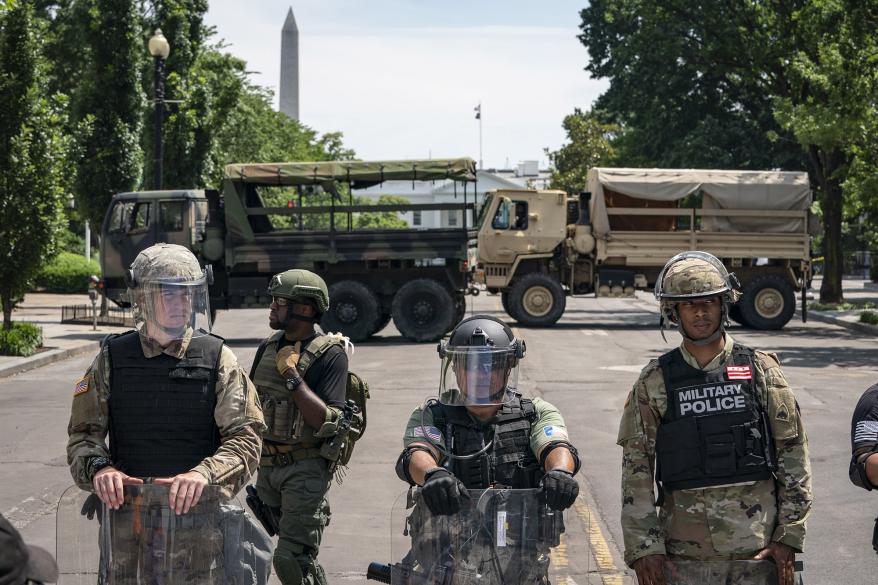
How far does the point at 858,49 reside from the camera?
929 inches

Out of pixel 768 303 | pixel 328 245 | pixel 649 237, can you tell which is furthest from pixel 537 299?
pixel 328 245

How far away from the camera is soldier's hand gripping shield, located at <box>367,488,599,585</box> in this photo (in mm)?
3633

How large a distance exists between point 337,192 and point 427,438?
→ 1825 centimetres

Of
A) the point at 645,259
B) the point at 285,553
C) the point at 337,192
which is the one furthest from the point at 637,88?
the point at 285,553

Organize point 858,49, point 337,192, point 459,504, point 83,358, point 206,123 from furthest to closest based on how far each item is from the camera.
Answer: point 206,123 → point 858,49 → point 337,192 → point 83,358 → point 459,504

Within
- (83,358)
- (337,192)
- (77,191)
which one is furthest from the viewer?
(77,191)

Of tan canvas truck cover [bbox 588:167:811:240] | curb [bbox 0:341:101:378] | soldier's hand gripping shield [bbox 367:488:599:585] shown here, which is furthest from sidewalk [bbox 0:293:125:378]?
soldier's hand gripping shield [bbox 367:488:599:585]

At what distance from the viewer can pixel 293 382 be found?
5.05 meters

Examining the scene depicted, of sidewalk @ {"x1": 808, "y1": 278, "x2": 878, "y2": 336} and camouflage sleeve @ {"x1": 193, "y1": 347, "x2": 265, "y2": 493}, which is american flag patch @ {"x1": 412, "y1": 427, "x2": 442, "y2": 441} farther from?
sidewalk @ {"x1": 808, "y1": 278, "x2": 878, "y2": 336}

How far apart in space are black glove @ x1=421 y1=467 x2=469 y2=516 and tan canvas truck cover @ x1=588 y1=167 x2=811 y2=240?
2147cm

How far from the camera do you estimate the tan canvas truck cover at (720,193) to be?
24.9m

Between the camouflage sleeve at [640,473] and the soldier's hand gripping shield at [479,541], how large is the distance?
0.31 meters

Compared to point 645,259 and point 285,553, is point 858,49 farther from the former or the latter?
point 285,553

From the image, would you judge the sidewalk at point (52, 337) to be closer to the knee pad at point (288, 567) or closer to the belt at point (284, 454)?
the belt at point (284, 454)
